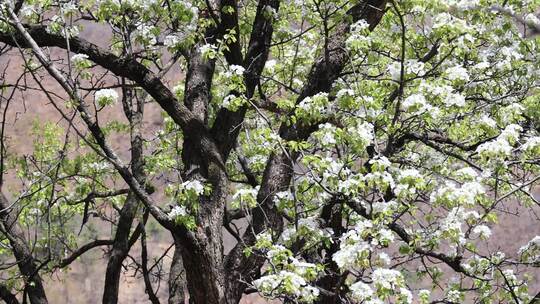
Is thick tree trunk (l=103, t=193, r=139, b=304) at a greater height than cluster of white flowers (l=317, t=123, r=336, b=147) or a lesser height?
greater

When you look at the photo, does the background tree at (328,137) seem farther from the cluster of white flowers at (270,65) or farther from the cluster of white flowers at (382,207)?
the cluster of white flowers at (270,65)

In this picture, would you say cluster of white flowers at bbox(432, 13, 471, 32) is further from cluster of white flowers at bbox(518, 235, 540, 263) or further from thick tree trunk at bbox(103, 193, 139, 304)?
thick tree trunk at bbox(103, 193, 139, 304)

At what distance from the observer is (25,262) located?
8.02 m

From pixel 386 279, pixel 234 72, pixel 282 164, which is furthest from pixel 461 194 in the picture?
pixel 234 72

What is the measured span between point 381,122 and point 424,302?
173 cm

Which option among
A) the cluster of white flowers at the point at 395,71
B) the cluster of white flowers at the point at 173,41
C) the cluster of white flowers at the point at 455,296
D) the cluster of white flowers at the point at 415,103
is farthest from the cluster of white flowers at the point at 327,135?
the cluster of white flowers at the point at 455,296

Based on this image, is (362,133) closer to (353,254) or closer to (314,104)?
(314,104)

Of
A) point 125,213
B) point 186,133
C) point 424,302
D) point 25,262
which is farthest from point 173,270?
point 424,302

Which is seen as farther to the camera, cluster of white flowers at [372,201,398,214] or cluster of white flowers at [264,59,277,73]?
cluster of white flowers at [264,59,277,73]

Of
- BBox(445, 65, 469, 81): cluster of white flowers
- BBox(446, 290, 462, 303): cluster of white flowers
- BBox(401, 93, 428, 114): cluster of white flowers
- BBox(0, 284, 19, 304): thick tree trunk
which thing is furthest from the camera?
BBox(0, 284, 19, 304): thick tree trunk

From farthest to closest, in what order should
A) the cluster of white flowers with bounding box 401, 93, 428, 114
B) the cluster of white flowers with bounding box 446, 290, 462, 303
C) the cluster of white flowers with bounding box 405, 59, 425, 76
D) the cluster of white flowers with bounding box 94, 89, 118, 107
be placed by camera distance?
the cluster of white flowers with bounding box 446, 290, 462, 303, the cluster of white flowers with bounding box 405, 59, 425, 76, the cluster of white flowers with bounding box 94, 89, 118, 107, the cluster of white flowers with bounding box 401, 93, 428, 114

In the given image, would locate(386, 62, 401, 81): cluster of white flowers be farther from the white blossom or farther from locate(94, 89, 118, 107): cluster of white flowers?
locate(94, 89, 118, 107): cluster of white flowers

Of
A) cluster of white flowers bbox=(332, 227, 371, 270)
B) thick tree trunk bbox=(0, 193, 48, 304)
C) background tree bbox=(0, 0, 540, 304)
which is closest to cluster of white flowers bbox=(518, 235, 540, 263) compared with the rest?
background tree bbox=(0, 0, 540, 304)

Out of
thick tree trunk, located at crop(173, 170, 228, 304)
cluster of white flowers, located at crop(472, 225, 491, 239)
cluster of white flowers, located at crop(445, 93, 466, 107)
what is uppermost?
cluster of white flowers, located at crop(445, 93, 466, 107)
